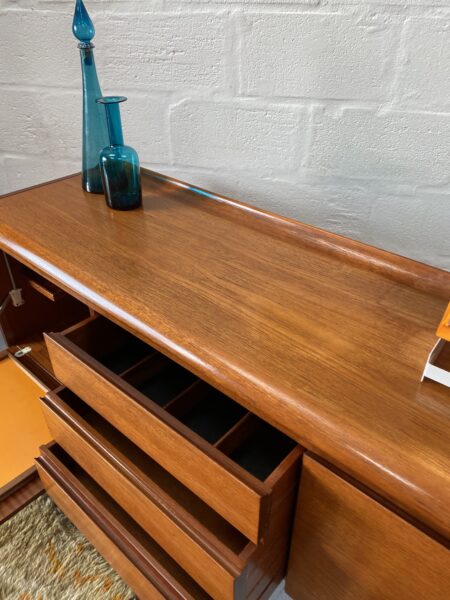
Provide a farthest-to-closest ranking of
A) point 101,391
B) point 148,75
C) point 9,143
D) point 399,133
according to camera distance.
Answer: point 9,143 → point 148,75 → point 399,133 → point 101,391

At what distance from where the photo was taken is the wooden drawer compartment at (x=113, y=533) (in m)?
0.66

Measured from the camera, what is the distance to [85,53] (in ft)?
2.60

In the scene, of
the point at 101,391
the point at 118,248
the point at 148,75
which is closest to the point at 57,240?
the point at 118,248

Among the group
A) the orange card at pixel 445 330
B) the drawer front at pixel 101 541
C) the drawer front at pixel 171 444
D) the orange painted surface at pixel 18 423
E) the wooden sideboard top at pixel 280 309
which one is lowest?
the orange painted surface at pixel 18 423

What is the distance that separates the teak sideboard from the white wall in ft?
0.45

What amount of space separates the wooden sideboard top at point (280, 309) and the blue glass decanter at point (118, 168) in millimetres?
30

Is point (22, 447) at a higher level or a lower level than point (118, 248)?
lower

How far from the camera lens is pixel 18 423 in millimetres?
995

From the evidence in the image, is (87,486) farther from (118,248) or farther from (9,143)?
(9,143)

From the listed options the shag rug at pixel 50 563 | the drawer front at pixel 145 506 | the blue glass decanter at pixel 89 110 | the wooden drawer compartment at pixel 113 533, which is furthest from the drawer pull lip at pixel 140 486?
the blue glass decanter at pixel 89 110

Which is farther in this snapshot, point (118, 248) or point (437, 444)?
point (118, 248)

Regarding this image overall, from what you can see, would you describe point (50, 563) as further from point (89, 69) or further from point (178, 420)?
point (89, 69)

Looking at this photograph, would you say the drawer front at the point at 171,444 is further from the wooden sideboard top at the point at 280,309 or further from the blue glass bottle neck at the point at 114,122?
the blue glass bottle neck at the point at 114,122

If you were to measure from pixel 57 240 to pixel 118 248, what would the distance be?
0.35ft
